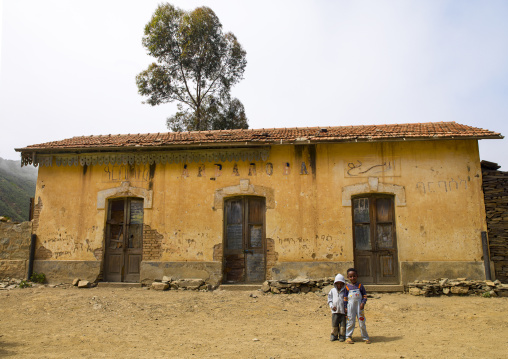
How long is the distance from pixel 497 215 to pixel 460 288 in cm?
189

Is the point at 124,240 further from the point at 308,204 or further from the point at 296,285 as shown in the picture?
the point at 308,204

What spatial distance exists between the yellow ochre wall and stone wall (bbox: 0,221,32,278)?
28 centimetres

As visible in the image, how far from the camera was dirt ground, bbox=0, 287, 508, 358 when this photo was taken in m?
4.70

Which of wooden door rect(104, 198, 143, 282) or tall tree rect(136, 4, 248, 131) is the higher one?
tall tree rect(136, 4, 248, 131)

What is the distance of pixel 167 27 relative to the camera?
58.1 ft

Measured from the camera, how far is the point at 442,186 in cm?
851

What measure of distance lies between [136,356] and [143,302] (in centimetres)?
307

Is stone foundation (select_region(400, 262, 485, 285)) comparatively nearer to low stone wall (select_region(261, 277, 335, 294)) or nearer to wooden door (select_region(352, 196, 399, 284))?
wooden door (select_region(352, 196, 399, 284))

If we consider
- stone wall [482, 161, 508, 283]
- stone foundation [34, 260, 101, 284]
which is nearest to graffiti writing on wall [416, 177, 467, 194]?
stone wall [482, 161, 508, 283]

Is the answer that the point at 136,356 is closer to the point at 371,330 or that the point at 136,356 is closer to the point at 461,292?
the point at 371,330

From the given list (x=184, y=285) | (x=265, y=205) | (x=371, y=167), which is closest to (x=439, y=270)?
(x=371, y=167)

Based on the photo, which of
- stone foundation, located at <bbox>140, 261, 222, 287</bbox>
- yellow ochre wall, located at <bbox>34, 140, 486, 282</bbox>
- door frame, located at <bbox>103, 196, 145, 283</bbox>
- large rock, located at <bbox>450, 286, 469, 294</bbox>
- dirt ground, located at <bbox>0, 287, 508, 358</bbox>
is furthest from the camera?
door frame, located at <bbox>103, 196, 145, 283</bbox>

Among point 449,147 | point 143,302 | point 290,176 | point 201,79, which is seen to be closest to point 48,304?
point 143,302

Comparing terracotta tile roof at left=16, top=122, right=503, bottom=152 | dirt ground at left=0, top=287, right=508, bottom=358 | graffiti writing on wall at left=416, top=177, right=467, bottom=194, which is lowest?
dirt ground at left=0, top=287, right=508, bottom=358
